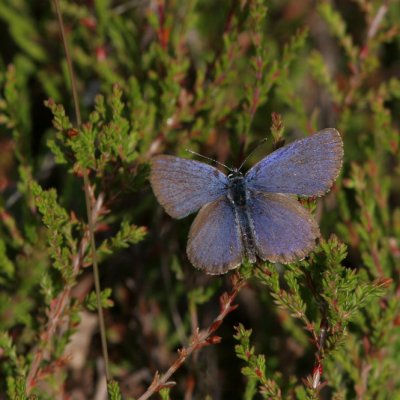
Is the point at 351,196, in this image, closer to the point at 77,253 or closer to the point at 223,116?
the point at 223,116

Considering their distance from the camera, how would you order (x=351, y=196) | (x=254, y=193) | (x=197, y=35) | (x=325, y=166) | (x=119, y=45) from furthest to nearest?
(x=197, y=35) < (x=351, y=196) < (x=119, y=45) < (x=254, y=193) < (x=325, y=166)

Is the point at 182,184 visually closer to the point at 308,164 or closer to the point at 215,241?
the point at 215,241

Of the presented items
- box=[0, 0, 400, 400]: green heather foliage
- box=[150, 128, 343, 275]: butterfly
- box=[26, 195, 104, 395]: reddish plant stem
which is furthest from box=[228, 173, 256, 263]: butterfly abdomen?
box=[26, 195, 104, 395]: reddish plant stem

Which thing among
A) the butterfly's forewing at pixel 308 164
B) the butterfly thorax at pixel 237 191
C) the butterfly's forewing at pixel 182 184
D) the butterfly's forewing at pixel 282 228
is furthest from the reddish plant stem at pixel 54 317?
the butterfly's forewing at pixel 308 164

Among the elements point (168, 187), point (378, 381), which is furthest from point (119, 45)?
point (378, 381)

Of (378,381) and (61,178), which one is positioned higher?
(61,178)

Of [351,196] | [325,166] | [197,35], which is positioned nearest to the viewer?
[325,166]

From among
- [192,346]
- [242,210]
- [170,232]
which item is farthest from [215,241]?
[170,232]
